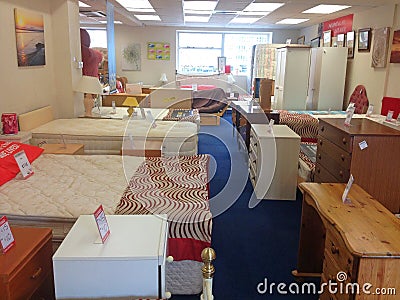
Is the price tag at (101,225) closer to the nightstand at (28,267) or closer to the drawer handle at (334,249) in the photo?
the nightstand at (28,267)

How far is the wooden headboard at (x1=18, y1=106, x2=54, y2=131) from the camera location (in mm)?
4039

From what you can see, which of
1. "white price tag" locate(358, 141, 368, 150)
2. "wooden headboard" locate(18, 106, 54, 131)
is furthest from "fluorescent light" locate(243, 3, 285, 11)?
"white price tag" locate(358, 141, 368, 150)

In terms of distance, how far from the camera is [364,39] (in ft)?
20.7

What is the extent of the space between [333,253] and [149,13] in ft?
23.2

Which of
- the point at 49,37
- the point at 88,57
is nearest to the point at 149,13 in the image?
the point at 88,57

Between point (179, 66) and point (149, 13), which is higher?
point (149, 13)

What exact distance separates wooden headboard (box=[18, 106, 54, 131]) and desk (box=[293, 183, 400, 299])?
10.5 ft

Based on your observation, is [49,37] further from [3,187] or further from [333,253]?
[333,253]

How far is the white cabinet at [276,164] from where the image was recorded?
12.6 feet

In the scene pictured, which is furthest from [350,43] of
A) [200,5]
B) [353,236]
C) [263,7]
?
[353,236]

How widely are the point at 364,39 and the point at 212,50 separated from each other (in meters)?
5.82

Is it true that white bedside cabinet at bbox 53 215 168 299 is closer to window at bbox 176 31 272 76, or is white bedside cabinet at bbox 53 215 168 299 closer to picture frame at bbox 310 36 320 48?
picture frame at bbox 310 36 320 48

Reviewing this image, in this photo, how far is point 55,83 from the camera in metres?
5.05

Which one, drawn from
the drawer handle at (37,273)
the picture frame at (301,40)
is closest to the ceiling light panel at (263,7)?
the picture frame at (301,40)
